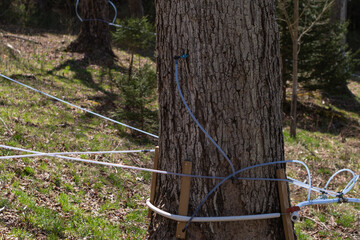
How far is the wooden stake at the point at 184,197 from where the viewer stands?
2586 millimetres

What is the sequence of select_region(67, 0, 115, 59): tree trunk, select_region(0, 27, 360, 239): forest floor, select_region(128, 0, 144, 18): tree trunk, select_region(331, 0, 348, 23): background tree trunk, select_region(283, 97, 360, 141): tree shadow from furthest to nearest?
select_region(128, 0, 144, 18): tree trunk, select_region(331, 0, 348, 23): background tree trunk, select_region(67, 0, 115, 59): tree trunk, select_region(283, 97, 360, 141): tree shadow, select_region(0, 27, 360, 239): forest floor

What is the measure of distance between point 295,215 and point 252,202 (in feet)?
0.98

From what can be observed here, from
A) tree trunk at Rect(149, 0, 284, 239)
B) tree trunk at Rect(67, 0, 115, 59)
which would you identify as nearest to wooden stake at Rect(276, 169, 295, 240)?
tree trunk at Rect(149, 0, 284, 239)

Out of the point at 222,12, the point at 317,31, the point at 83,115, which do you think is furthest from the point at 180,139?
the point at 317,31

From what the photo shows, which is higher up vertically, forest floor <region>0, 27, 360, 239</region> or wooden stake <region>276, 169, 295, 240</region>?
wooden stake <region>276, 169, 295, 240</region>

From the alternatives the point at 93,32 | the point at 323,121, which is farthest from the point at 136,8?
the point at 323,121

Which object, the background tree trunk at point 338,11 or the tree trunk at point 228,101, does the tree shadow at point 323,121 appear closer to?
the background tree trunk at point 338,11

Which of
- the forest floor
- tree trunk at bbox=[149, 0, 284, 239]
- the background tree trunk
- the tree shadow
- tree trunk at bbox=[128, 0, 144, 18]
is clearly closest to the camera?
tree trunk at bbox=[149, 0, 284, 239]

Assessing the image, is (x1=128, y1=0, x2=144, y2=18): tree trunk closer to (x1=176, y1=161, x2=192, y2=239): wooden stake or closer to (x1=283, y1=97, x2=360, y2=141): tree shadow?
(x1=283, y1=97, x2=360, y2=141): tree shadow

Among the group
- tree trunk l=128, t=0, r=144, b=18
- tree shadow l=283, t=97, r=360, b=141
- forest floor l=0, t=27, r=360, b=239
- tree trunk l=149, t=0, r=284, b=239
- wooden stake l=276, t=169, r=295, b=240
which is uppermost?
tree trunk l=128, t=0, r=144, b=18

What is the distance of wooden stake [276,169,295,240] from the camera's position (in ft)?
8.61

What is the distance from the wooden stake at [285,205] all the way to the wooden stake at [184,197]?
0.61 metres

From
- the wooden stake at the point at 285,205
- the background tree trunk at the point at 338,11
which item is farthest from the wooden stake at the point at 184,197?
the background tree trunk at the point at 338,11

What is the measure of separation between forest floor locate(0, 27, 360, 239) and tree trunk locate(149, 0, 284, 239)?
5.92ft
